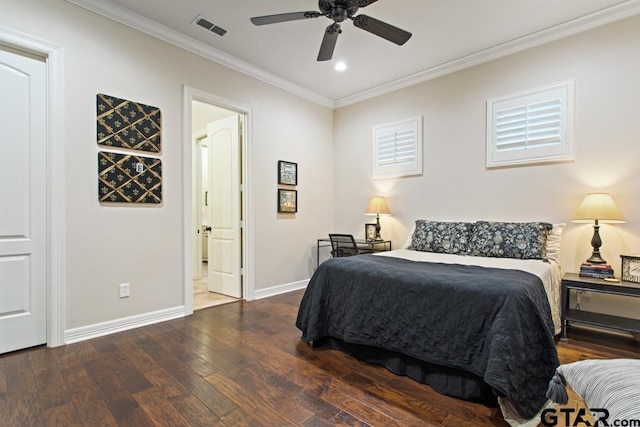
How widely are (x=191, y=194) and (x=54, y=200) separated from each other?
117cm

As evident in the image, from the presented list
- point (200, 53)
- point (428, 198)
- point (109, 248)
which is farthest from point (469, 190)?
point (109, 248)

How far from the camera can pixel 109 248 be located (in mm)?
2912

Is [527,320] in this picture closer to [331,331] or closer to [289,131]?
[331,331]

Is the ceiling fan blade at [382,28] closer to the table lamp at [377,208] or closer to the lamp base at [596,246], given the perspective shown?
the table lamp at [377,208]

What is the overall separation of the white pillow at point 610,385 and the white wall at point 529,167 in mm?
2622

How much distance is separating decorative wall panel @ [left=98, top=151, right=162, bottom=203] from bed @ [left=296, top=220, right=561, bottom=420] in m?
1.87

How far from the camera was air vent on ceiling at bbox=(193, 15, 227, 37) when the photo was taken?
309cm

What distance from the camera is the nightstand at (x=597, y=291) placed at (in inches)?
102

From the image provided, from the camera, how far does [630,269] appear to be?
2.75 m

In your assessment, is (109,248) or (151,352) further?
(109,248)

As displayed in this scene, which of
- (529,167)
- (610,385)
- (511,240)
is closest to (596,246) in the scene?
(511,240)

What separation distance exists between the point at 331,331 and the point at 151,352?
143cm

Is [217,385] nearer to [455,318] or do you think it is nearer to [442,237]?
[455,318]

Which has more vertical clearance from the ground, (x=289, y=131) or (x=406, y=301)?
(x=289, y=131)
